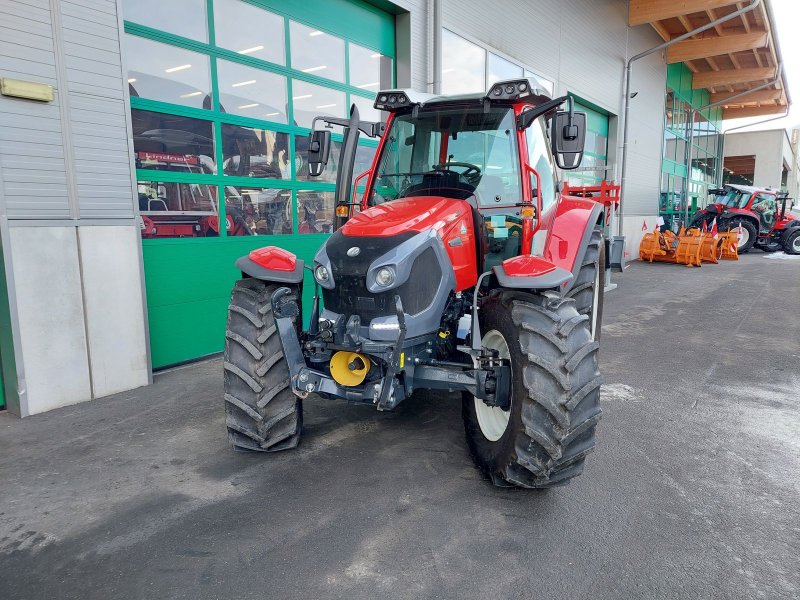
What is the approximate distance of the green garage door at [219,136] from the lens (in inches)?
193

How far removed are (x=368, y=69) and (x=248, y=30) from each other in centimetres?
197

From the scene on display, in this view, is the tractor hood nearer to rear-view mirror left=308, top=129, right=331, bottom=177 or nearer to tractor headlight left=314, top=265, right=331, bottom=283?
tractor headlight left=314, top=265, right=331, bottom=283

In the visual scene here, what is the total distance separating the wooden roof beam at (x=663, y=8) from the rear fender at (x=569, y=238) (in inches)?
462

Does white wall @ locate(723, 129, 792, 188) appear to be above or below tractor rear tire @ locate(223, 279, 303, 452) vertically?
above

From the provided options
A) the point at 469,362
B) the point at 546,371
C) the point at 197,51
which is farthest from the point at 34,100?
the point at 546,371

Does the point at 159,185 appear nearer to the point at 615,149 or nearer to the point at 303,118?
the point at 303,118

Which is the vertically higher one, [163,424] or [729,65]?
[729,65]

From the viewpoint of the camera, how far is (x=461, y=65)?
8.52m

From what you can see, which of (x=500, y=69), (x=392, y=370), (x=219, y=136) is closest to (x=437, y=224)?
(x=392, y=370)

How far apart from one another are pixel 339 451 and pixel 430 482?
0.65m

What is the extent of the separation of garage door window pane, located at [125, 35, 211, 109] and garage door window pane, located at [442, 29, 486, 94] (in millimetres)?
3981

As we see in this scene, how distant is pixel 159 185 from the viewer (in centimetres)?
498

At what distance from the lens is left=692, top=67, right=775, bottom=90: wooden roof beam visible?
20.0 meters

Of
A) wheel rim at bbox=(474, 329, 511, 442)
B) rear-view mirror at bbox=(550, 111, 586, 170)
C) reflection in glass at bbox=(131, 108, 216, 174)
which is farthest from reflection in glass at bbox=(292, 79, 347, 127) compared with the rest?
wheel rim at bbox=(474, 329, 511, 442)
